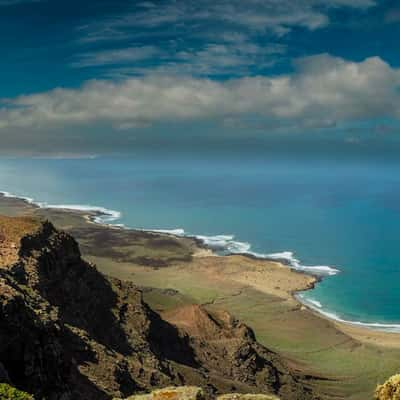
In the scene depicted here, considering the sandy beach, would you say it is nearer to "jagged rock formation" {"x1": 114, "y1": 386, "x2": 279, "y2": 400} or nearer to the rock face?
the rock face

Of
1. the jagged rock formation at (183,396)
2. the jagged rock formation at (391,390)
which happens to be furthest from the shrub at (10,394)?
the jagged rock formation at (391,390)

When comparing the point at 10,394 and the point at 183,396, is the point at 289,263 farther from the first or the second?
the point at 10,394

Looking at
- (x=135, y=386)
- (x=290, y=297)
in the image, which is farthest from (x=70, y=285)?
(x=290, y=297)

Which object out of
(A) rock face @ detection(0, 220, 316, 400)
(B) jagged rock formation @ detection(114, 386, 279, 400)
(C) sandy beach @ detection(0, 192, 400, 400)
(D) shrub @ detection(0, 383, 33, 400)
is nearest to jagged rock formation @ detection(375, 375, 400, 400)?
(B) jagged rock formation @ detection(114, 386, 279, 400)

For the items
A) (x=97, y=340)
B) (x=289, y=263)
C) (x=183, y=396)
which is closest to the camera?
(x=183, y=396)

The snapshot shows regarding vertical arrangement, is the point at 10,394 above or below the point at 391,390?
below

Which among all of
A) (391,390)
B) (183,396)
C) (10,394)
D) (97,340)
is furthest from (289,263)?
(10,394)

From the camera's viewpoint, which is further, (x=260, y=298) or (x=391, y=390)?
(x=260, y=298)
